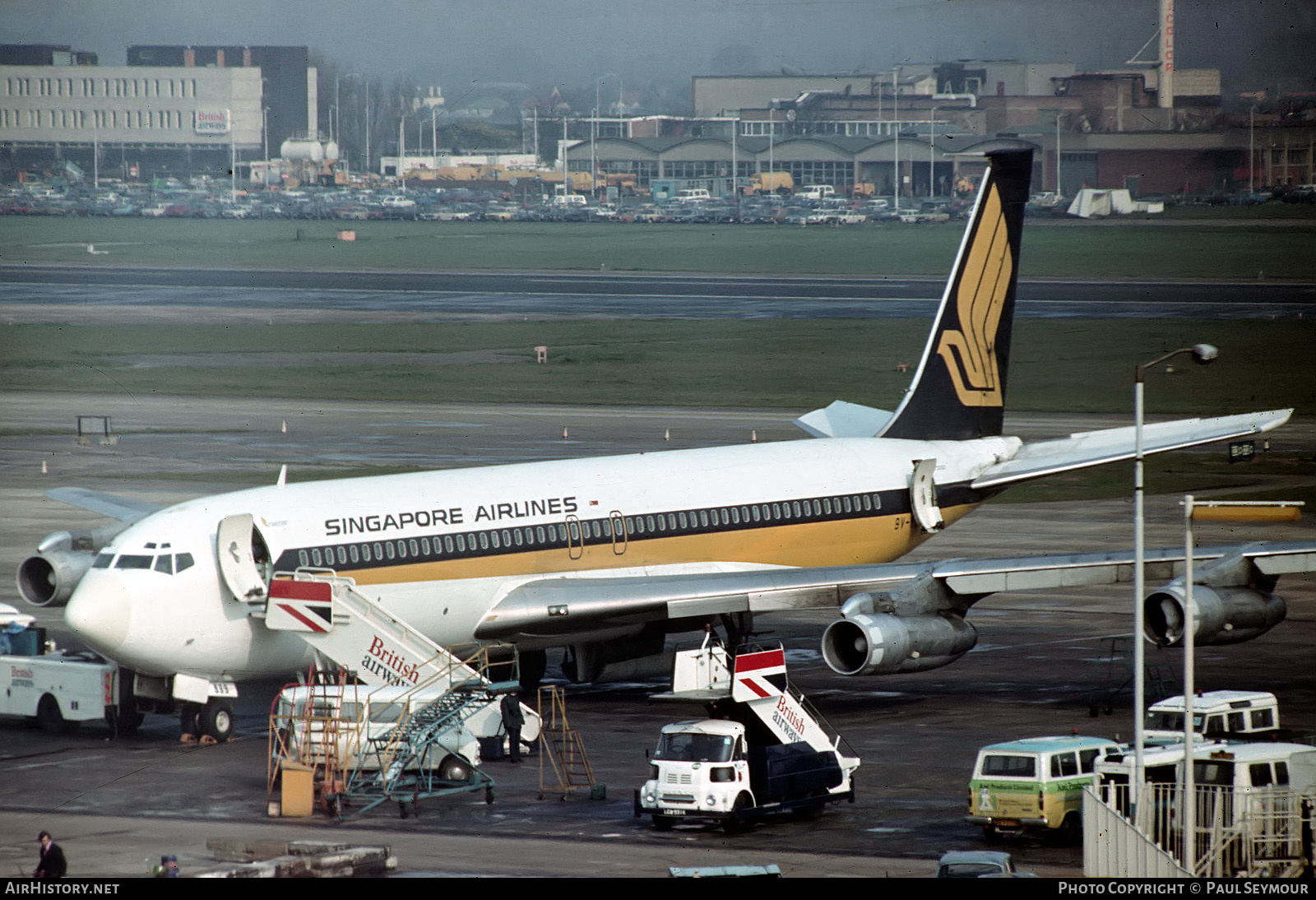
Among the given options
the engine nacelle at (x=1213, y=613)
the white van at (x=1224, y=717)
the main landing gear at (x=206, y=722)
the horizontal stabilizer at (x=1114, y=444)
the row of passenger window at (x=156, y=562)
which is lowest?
the main landing gear at (x=206, y=722)

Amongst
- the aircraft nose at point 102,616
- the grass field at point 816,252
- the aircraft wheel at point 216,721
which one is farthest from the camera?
the grass field at point 816,252

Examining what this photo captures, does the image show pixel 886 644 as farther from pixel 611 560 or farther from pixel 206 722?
pixel 206 722

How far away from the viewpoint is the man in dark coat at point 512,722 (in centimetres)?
3622

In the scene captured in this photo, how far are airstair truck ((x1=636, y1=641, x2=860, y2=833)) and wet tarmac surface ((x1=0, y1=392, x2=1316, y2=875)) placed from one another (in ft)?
1.46

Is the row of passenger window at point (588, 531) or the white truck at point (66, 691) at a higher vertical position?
the row of passenger window at point (588, 531)

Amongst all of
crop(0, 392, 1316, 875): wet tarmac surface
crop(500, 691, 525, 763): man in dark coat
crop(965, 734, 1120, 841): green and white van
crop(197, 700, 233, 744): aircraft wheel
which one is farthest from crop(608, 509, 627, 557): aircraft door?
crop(965, 734, 1120, 841): green and white van

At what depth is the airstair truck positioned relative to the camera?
30.9 metres

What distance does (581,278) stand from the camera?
164 m

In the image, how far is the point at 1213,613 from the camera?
38.3 m

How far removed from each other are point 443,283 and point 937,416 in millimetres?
109423

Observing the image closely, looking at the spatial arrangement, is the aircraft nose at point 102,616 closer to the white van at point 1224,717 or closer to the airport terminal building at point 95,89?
the white van at point 1224,717

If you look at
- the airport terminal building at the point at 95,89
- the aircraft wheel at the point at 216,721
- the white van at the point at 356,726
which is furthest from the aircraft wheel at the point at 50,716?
the airport terminal building at the point at 95,89

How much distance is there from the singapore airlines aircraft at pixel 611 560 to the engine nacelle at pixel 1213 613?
5 centimetres
